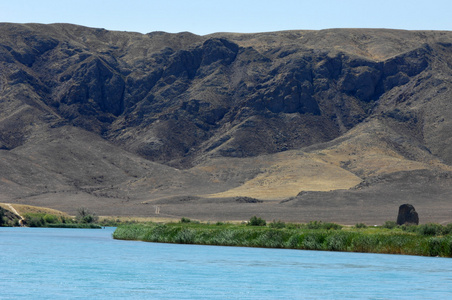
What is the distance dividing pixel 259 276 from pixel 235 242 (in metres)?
26.1

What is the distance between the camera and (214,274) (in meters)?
43.9

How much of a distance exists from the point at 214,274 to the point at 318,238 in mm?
21286

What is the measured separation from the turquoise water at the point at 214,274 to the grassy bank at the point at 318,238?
142cm

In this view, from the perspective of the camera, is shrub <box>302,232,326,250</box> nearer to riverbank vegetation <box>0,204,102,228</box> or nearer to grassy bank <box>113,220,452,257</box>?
grassy bank <box>113,220,452,257</box>

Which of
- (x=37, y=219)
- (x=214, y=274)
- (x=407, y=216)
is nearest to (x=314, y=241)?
(x=214, y=274)

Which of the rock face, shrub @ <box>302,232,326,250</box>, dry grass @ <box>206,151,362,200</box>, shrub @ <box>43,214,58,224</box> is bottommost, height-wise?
shrub @ <box>43,214,58,224</box>

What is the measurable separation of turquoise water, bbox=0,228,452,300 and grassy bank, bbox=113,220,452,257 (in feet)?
4.66

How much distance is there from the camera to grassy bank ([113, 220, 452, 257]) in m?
57.4

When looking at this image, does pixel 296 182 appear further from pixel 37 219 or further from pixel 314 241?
pixel 314 241

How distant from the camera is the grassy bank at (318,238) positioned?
57375 mm

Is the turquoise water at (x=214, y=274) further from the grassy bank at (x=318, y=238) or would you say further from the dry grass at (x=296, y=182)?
the dry grass at (x=296, y=182)

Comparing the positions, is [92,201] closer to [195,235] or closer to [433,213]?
[433,213]

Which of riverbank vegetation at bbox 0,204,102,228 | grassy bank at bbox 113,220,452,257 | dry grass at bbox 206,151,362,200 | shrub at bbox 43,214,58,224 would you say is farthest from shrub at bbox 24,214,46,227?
dry grass at bbox 206,151,362,200

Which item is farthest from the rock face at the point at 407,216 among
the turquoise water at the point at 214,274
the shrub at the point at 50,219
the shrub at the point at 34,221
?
the shrub at the point at 50,219
